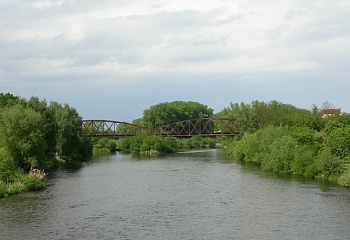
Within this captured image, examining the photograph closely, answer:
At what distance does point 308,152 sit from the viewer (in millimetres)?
52844

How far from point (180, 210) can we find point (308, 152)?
2299 cm

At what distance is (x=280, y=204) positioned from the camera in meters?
36.2

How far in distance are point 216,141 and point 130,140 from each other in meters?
33.5

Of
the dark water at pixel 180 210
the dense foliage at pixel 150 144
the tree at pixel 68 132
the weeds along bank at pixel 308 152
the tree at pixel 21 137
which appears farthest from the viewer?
the dense foliage at pixel 150 144

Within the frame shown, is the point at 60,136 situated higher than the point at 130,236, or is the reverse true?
the point at 60,136

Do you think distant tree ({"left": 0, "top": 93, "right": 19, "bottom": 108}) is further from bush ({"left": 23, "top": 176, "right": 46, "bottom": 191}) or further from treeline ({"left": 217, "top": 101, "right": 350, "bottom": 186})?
treeline ({"left": 217, "top": 101, "right": 350, "bottom": 186})

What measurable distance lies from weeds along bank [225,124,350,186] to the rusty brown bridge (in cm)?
4691

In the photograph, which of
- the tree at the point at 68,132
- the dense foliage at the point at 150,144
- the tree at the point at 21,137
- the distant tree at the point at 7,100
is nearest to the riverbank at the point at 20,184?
the tree at the point at 21,137

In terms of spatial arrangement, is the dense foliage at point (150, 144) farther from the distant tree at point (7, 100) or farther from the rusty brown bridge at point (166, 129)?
the distant tree at point (7, 100)

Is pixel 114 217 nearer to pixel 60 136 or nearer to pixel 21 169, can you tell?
pixel 21 169

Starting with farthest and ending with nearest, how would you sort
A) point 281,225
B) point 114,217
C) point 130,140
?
point 130,140 → point 114,217 → point 281,225

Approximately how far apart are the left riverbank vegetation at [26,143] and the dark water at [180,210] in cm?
212

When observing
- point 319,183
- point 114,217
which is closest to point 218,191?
point 319,183

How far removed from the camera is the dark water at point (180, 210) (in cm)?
2817
